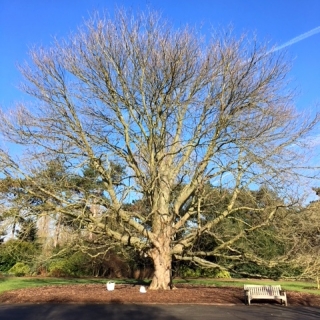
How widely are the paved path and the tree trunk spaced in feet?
11.3

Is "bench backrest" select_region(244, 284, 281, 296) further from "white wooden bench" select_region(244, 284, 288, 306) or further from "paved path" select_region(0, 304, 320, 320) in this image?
"paved path" select_region(0, 304, 320, 320)

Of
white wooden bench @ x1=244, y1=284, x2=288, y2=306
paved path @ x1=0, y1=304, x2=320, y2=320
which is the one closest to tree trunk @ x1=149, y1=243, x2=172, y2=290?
white wooden bench @ x1=244, y1=284, x2=288, y2=306

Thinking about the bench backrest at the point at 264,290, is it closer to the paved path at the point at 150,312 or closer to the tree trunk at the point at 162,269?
the paved path at the point at 150,312

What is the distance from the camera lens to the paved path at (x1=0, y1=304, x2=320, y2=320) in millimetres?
8883

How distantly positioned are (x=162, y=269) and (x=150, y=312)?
506 cm

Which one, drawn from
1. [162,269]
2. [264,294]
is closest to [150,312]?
[264,294]

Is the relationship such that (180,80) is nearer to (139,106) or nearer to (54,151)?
(139,106)

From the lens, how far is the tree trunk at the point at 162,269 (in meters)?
14.5

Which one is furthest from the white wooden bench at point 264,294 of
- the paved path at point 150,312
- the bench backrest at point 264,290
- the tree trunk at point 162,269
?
the tree trunk at point 162,269

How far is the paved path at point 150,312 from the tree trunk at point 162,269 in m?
3.44

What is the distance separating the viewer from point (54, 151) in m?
14.8

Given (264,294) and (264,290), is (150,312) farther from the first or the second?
(264,290)

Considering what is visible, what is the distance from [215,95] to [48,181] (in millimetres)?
7275

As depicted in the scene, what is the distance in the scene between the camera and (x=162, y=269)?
14594 millimetres
